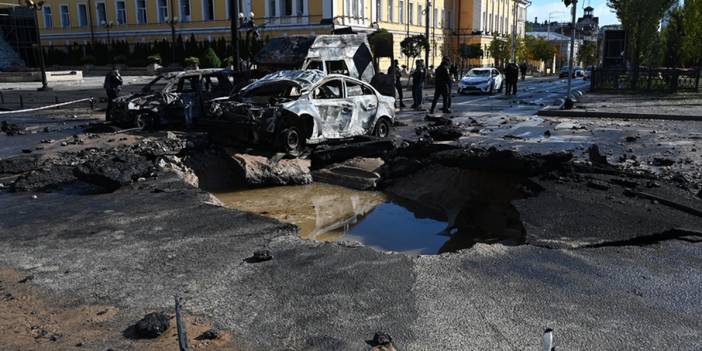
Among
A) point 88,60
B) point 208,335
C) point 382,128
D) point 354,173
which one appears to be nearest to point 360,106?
point 382,128

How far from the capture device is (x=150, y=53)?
188ft

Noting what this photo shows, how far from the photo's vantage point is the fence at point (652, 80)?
2795 centimetres

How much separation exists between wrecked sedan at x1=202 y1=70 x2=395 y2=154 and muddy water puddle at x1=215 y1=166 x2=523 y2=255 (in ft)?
4.27

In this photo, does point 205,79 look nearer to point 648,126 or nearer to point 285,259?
point 285,259

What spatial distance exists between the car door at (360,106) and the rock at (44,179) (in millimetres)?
5503

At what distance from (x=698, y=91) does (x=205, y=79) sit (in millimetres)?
24989

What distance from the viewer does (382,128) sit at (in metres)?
13.7

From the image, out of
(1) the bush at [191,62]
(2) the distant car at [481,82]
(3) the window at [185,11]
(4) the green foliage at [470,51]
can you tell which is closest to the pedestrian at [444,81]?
(2) the distant car at [481,82]

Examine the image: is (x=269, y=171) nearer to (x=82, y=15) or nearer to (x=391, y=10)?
(x=391, y=10)

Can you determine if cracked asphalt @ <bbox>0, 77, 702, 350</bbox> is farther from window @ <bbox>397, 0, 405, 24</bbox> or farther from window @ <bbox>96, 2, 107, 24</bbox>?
window @ <bbox>96, 2, 107, 24</bbox>

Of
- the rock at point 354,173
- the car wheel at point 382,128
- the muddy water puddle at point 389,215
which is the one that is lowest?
the muddy water puddle at point 389,215

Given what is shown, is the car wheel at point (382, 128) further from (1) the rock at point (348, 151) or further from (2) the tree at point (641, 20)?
(2) the tree at point (641, 20)

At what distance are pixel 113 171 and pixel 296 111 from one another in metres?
3.62

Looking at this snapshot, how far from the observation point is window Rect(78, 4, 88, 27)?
6819 centimetres
